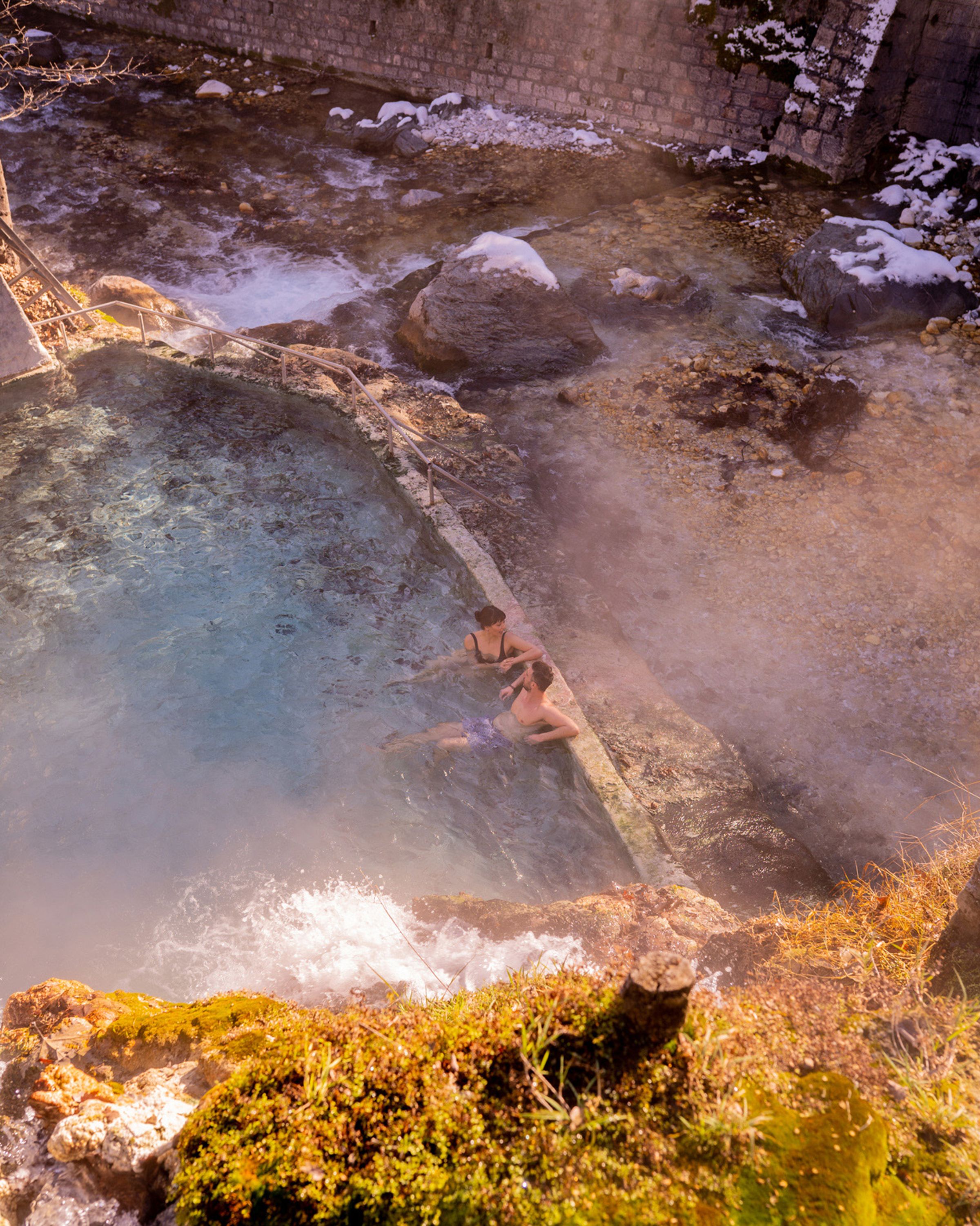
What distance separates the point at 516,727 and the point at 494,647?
0.72m

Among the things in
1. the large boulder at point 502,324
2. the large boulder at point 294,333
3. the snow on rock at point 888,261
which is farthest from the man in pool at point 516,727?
the snow on rock at point 888,261

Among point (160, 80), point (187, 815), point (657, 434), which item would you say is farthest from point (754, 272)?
point (160, 80)

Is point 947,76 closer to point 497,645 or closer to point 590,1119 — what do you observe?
point 497,645

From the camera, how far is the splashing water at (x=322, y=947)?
176 inches

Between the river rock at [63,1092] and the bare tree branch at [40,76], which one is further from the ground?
the bare tree branch at [40,76]

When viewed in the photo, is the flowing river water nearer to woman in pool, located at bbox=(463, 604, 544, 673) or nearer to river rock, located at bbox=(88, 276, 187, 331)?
woman in pool, located at bbox=(463, 604, 544, 673)

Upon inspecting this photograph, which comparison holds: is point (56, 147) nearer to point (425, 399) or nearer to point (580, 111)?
point (580, 111)

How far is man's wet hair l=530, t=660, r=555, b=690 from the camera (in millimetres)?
5699

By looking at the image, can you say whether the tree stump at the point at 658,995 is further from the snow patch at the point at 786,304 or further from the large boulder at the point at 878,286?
the snow patch at the point at 786,304

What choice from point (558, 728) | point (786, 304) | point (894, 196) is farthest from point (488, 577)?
point (894, 196)

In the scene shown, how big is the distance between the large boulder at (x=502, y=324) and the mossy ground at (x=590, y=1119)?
9.02 m

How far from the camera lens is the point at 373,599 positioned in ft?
24.0

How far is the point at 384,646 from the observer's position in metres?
7.00

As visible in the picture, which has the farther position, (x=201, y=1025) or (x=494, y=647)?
(x=494, y=647)
